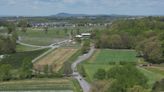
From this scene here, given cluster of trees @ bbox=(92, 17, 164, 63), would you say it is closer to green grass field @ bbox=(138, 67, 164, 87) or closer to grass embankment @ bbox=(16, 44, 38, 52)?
green grass field @ bbox=(138, 67, 164, 87)

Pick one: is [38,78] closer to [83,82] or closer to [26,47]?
[83,82]

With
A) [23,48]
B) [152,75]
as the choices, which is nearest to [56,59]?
[23,48]

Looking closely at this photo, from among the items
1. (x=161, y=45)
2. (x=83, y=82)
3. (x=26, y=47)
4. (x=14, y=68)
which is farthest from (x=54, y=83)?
(x=26, y=47)

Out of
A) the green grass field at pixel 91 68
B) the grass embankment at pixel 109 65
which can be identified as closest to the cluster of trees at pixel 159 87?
the grass embankment at pixel 109 65

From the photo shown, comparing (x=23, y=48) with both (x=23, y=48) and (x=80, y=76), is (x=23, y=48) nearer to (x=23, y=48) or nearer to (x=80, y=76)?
(x=23, y=48)

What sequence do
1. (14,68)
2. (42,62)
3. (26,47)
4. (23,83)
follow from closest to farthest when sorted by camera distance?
(23,83)
(14,68)
(42,62)
(26,47)
